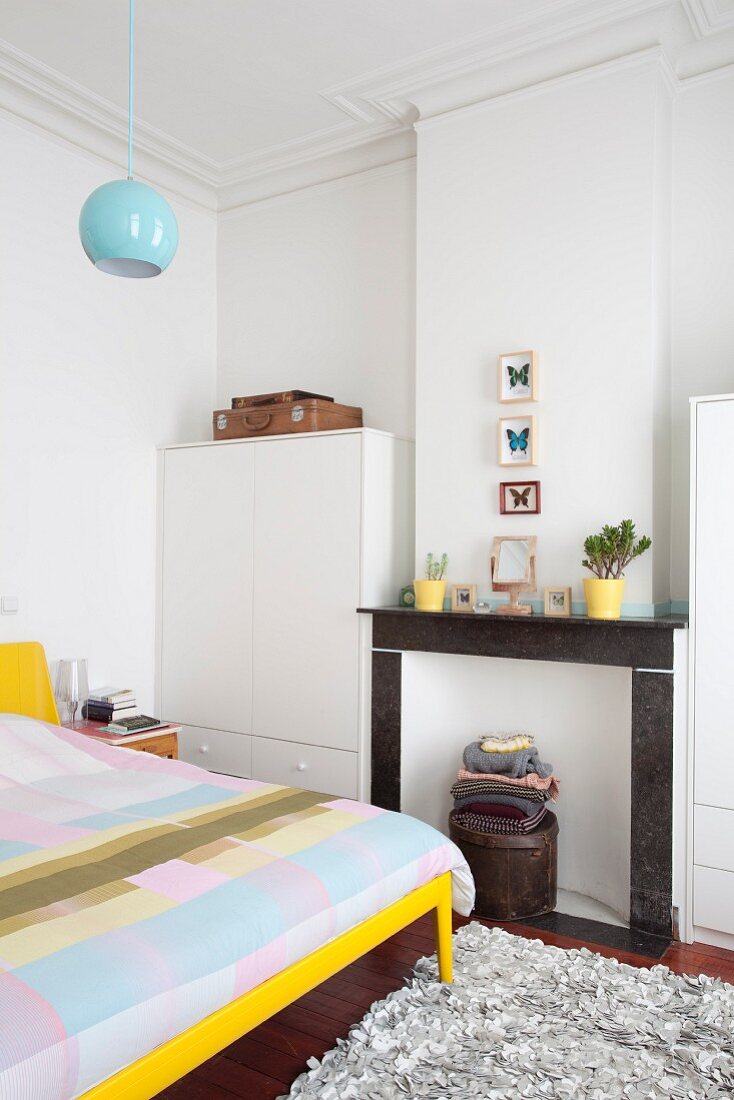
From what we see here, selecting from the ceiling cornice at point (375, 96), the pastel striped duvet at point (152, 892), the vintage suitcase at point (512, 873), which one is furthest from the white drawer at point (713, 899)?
the ceiling cornice at point (375, 96)

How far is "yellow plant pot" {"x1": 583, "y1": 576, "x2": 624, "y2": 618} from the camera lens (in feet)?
10.0

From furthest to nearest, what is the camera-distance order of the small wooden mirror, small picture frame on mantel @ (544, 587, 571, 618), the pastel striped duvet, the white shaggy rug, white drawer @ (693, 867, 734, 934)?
the small wooden mirror < small picture frame on mantel @ (544, 587, 571, 618) < white drawer @ (693, 867, 734, 934) < the white shaggy rug < the pastel striped duvet

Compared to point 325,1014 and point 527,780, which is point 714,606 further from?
point 325,1014

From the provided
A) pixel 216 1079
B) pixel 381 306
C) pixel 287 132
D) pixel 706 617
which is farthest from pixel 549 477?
pixel 216 1079

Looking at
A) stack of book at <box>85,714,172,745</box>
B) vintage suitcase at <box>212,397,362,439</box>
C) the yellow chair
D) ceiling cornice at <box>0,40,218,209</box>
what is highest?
ceiling cornice at <box>0,40,218,209</box>

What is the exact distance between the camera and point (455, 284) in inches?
142

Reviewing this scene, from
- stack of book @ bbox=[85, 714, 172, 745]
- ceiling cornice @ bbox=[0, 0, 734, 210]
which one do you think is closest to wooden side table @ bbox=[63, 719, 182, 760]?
stack of book @ bbox=[85, 714, 172, 745]

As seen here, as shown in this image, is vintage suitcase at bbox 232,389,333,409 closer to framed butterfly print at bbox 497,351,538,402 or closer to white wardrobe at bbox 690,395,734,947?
framed butterfly print at bbox 497,351,538,402

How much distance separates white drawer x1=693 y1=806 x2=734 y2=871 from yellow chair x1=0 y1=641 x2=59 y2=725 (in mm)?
2448

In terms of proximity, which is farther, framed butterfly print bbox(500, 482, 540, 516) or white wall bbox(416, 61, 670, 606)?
framed butterfly print bbox(500, 482, 540, 516)

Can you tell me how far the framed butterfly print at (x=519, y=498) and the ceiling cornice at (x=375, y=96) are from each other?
1545 mm

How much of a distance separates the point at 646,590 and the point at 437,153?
1992mm

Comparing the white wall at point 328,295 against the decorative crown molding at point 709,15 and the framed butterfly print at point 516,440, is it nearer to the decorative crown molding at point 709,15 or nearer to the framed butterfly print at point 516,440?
the framed butterfly print at point 516,440

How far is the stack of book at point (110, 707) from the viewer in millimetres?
3727
